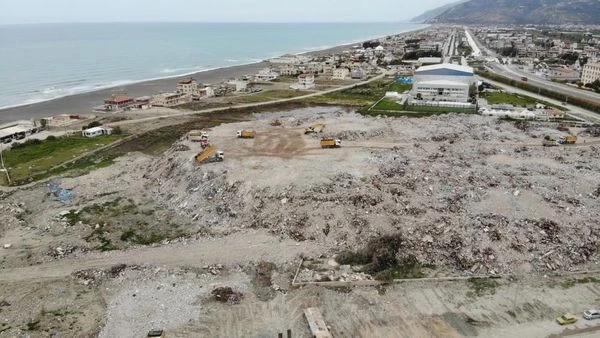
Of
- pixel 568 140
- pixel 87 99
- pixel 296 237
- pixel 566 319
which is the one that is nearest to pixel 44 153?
pixel 296 237

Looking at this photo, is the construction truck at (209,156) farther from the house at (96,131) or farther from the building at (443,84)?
the building at (443,84)

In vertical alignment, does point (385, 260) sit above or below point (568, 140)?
below

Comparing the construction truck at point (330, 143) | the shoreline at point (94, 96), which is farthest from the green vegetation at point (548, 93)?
the shoreline at point (94, 96)

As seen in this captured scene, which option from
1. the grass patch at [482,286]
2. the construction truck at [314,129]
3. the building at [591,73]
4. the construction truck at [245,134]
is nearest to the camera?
the grass patch at [482,286]

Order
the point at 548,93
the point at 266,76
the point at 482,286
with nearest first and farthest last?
the point at 482,286 → the point at 548,93 → the point at 266,76

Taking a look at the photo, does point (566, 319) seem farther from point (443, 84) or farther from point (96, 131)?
point (96, 131)

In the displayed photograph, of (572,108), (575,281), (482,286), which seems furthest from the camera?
(572,108)

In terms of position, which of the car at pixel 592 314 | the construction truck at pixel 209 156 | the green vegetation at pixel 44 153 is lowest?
the car at pixel 592 314

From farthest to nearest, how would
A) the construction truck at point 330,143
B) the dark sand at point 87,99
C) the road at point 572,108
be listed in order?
the dark sand at point 87,99 < the road at point 572,108 < the construction truck at point 330,143
